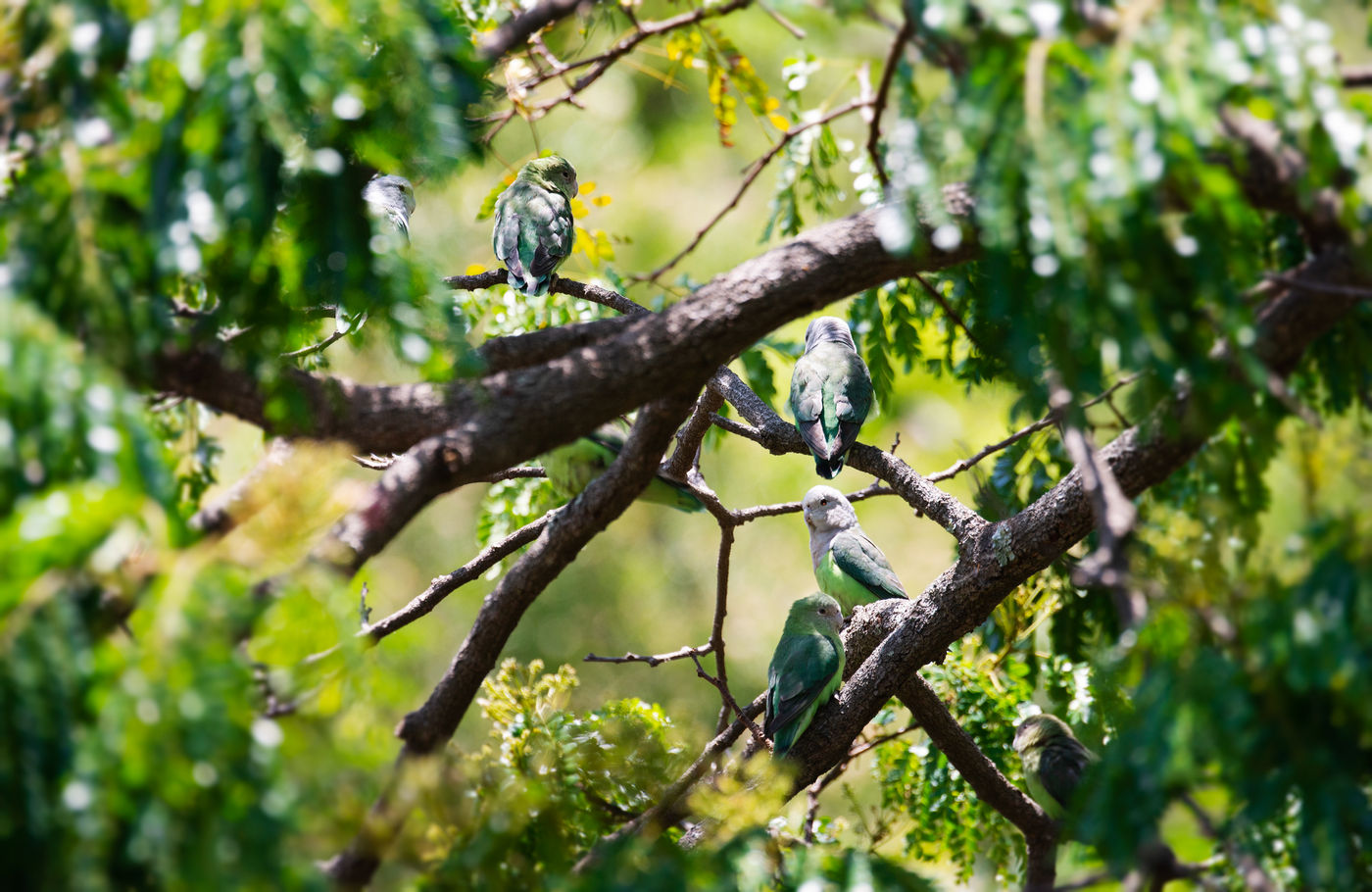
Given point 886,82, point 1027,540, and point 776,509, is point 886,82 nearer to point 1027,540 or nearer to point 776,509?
point 1027,540

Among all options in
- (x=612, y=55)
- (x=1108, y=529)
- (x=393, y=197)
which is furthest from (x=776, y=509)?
(x=393, y=197)

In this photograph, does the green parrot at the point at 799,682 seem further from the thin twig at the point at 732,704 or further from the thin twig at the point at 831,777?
the thin twig at the point at 831,777

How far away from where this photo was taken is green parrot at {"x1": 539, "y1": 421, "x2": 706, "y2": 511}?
350cm

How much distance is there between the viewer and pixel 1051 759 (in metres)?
3.45

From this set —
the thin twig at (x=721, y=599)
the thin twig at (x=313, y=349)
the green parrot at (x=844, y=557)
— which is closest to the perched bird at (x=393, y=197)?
the thin twig at (x=313, y=349)

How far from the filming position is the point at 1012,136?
5.80ft

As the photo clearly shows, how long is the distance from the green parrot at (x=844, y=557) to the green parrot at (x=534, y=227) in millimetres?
1497

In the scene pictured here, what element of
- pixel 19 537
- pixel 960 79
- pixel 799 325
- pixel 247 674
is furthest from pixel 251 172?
pixel 799 325

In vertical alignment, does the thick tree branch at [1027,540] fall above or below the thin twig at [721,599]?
below

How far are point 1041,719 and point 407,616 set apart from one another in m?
2.16

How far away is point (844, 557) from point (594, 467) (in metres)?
1.47

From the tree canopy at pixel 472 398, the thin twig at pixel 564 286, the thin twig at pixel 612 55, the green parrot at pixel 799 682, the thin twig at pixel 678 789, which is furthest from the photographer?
the thin twig at pixel 564 286

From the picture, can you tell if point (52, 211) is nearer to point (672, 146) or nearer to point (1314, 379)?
point (1314, 379)

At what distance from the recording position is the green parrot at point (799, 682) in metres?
3.38
